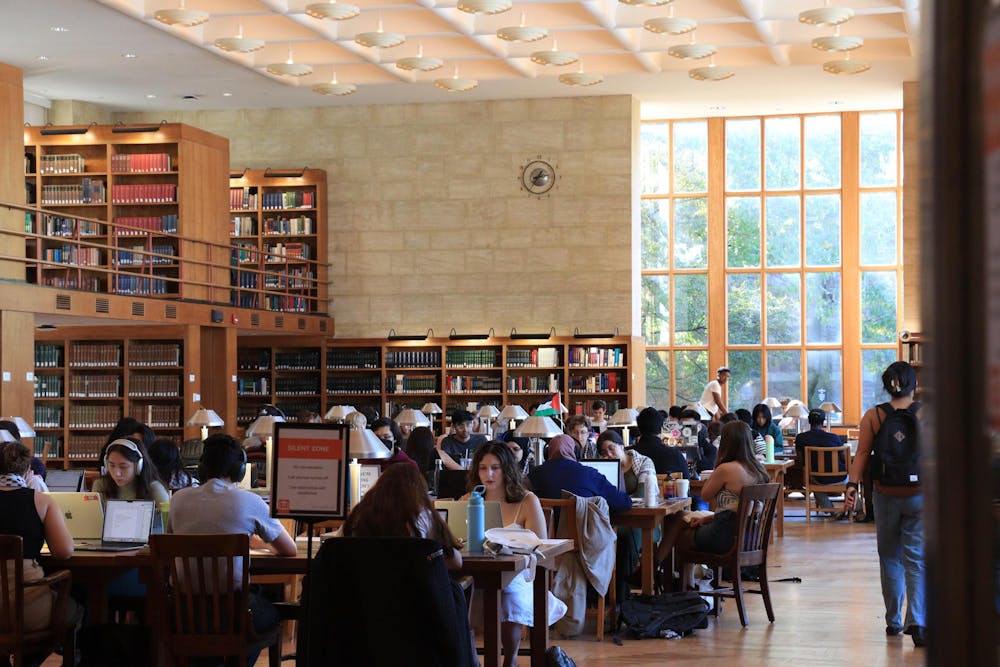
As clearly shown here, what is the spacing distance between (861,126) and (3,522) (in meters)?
16.2

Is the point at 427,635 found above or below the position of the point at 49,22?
below

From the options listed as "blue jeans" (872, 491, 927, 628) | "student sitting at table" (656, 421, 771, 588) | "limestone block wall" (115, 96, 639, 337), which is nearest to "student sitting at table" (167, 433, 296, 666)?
"blue jeans" (872, 491, 927, 628)

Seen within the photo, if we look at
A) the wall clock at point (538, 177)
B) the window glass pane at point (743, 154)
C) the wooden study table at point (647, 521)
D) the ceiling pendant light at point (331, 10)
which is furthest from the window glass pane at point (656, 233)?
the wooden study table at point (647, 521)

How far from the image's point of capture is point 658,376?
1975cm

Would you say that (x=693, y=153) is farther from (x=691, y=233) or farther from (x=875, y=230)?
(x=875, y=230)

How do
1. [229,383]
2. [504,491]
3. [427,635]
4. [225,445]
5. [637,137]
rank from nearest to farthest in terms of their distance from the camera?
[427,635] → [225,445] → [504,491] → [229,383] → [637,137]

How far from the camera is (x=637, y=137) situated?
18.0 meters

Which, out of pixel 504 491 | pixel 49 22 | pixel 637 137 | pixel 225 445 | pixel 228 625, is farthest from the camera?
pixel 637 137

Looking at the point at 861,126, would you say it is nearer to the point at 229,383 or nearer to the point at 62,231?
the point at 229,383

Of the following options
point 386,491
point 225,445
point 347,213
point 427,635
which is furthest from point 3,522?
point 347,213

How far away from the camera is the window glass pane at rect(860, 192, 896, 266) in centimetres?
1888

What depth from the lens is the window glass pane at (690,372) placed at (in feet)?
64.4

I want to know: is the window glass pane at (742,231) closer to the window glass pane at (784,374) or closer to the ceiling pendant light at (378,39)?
the window glass pane at (784,374)

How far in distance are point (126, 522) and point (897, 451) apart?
137 inches
